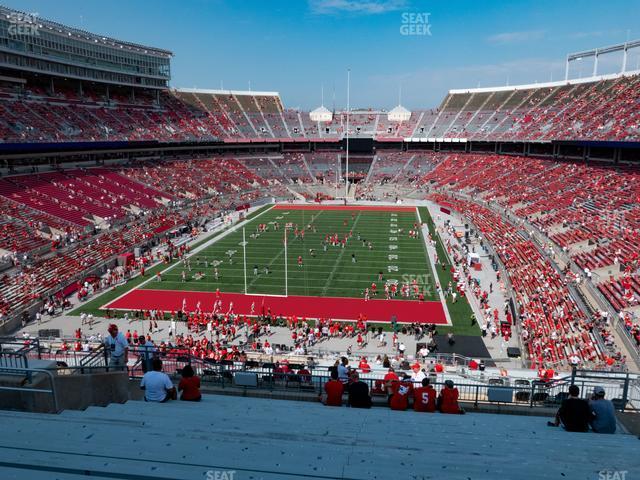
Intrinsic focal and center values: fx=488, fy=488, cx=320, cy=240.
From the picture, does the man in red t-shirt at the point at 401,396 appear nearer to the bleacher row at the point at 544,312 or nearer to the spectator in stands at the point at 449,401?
the spectator in stands at the point at 449,401

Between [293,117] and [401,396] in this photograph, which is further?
[293,117]

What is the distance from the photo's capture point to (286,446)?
455 centimetres

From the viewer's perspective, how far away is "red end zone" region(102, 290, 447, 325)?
2055cm

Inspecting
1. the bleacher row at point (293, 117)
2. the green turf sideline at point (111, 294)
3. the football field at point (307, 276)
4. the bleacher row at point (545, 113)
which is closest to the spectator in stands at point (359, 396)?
the football field at point (307, 276)

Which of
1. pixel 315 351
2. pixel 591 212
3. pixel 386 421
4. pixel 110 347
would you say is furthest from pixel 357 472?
pixel 591 212

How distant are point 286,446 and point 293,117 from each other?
226 ft

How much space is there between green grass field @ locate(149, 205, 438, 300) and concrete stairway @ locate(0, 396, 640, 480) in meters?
17.1

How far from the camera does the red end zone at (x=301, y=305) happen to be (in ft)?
67.4

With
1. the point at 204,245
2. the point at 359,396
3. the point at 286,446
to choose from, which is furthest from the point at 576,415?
the point at 204,245

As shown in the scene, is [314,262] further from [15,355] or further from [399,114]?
[399,114]

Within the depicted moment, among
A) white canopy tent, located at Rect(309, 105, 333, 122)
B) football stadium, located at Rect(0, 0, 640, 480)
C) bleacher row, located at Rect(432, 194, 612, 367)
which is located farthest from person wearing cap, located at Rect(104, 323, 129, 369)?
white canopy tent, located at Rect(309, 105, 333, 122)

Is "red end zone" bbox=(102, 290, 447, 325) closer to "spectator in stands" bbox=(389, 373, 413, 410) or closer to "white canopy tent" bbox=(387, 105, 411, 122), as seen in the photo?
"spectator in stands" bbox=(389, 373, 413, 410)

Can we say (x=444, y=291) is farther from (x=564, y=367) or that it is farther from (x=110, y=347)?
(x=110, y=347)

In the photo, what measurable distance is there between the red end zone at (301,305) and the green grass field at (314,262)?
83 centimetres
